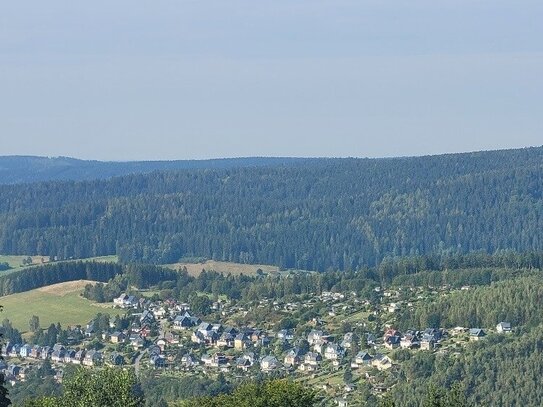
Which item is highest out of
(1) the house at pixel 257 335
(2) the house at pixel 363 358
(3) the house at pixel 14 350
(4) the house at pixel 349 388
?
(2) the house at pixel 363 358

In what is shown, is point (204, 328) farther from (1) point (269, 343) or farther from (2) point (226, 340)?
(1) point (269, 343)

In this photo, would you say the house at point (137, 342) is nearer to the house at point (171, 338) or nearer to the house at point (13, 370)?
the house at point (171, 338)

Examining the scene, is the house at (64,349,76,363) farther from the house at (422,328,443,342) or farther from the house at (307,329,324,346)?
the house at (422,328,443,342)

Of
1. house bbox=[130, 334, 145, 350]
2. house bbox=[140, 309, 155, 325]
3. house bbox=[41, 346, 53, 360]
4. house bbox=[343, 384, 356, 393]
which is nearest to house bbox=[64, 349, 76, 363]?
house bbox=[41, 346, 53, 360]

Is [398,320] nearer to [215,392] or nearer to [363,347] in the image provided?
[363,347]

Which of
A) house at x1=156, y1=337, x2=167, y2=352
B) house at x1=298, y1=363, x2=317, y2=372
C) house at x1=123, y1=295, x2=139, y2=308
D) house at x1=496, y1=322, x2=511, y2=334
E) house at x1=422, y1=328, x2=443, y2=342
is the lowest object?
house at x1=298, y1=363, x2=317, y2=372

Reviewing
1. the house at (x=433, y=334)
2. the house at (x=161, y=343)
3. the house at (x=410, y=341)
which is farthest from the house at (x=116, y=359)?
the house at (x=433, y=334)
